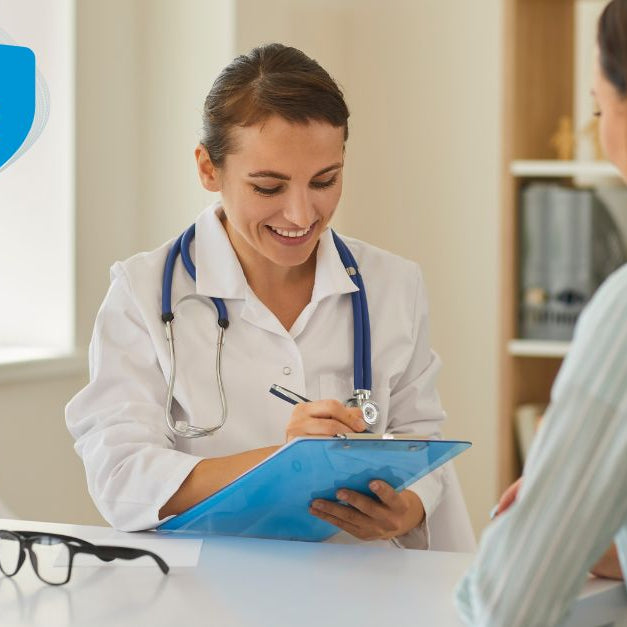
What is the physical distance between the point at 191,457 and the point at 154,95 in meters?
1.53

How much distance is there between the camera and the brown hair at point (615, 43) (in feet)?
2.91

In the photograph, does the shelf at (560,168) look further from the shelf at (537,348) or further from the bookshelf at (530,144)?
the shelf at (537,348)

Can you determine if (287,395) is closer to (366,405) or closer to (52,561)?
(366,405)

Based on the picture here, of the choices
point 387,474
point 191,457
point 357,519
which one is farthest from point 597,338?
point 191,457

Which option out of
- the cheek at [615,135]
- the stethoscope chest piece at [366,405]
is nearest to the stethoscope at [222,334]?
the stethoscope chest piece at [366,405]

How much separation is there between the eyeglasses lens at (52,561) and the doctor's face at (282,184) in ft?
1.89

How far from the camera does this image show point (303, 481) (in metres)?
1.28

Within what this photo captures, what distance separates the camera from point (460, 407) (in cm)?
319

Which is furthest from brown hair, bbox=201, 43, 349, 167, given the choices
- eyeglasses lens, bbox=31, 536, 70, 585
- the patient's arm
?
the patient's arm

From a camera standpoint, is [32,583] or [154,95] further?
[154,95]

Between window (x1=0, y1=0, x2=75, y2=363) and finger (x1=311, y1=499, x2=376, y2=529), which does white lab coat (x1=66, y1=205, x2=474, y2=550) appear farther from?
window (x1=0, y1=0, x2=75, y2=363)

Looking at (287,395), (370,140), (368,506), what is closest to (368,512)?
(368,506)

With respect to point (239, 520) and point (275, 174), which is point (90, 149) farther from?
point (239, 520)

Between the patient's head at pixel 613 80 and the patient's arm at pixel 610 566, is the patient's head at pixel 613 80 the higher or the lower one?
the higher one
